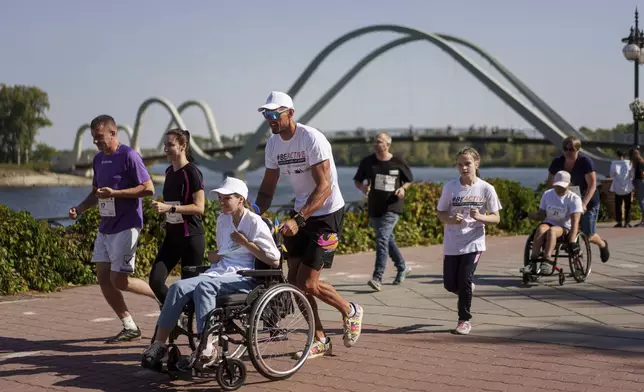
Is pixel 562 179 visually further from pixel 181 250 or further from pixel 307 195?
pixel 181 250

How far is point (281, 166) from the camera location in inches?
226

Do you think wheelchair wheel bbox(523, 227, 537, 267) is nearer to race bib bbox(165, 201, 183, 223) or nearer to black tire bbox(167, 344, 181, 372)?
race bib bbox(165, 201, 183, 223)

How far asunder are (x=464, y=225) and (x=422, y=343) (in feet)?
3.46

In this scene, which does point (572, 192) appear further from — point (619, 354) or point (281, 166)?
point (281, 166)

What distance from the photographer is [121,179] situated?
645 centimetres

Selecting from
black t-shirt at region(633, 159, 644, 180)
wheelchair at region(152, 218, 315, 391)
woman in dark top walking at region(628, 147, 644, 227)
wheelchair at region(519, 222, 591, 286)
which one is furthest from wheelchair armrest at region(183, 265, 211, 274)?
black t-shirt at region(633, 159, 644, 180)

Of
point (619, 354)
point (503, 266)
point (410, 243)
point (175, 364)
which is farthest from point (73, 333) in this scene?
point (410, 243)

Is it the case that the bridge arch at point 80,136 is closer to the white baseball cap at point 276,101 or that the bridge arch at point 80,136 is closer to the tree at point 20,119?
the tree at point 20,119

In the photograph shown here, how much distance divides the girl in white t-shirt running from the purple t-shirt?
2301 mm

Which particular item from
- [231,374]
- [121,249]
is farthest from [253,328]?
[121,249]

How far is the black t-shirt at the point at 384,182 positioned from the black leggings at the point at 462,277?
2405mm

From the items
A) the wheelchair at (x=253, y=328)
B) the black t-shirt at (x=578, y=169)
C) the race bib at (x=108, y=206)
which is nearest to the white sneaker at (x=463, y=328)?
the wheelchair at (x=253, y=328)

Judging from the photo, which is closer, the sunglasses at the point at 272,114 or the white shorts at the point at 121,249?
the sunglasses at the point at 272,114

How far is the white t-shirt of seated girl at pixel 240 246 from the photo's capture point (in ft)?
17.5
